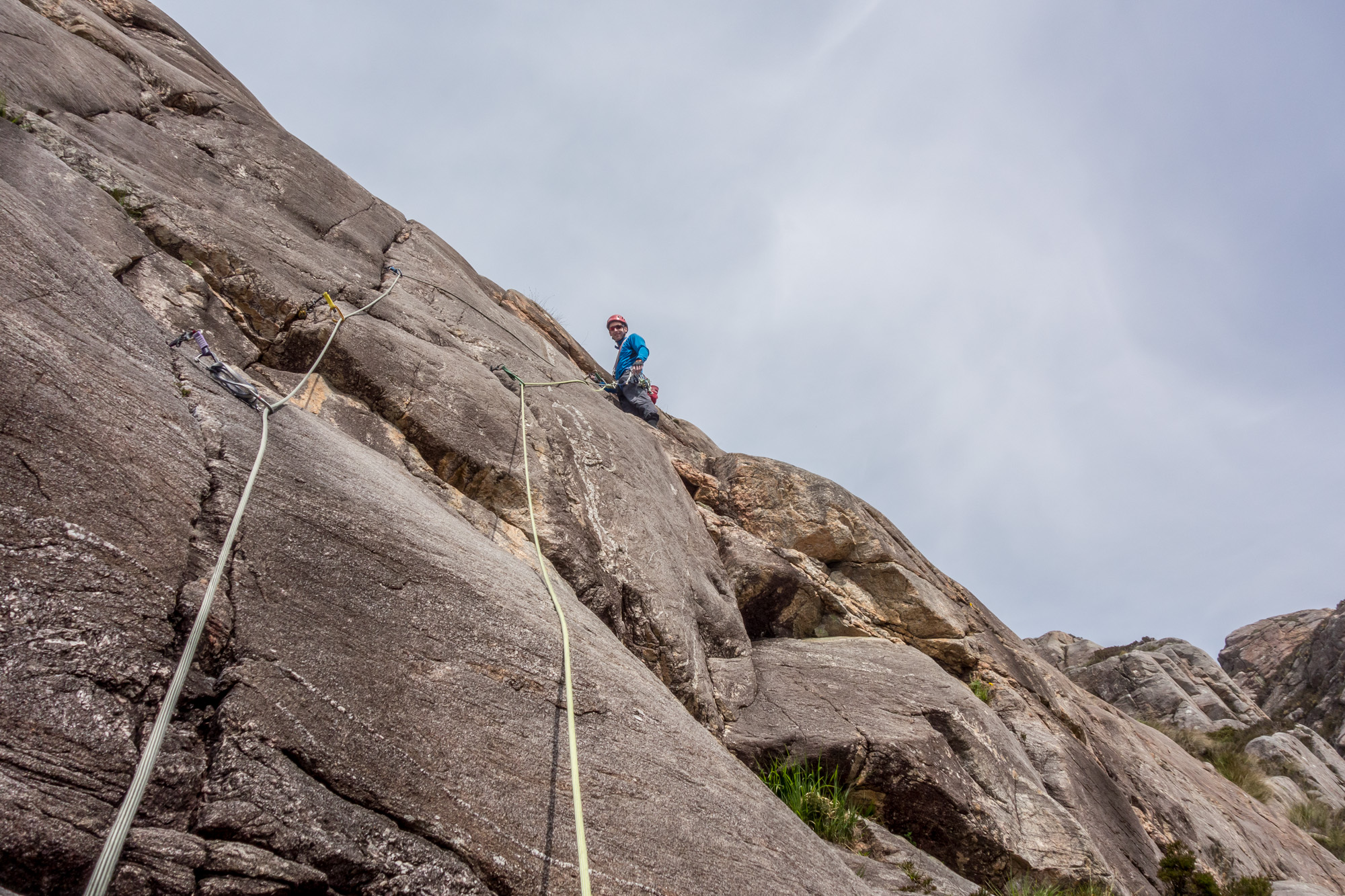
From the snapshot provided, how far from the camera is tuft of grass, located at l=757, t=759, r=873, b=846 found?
8234 mm

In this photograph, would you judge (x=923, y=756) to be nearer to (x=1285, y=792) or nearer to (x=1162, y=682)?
(x=1285, y=792)

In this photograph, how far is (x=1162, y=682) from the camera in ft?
89.7

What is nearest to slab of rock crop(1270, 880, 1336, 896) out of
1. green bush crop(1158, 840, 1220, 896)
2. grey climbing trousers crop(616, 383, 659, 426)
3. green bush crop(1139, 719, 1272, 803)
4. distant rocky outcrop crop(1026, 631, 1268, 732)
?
green bush crop(1158, 840, 1220, 896)

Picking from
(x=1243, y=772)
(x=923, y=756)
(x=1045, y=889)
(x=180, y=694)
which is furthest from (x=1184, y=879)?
(x=180, y=694)

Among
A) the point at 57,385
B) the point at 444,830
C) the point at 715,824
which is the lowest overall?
→ the point at 444,830

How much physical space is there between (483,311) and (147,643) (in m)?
9.10

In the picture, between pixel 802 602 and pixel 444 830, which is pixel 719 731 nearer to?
pixel 802 602

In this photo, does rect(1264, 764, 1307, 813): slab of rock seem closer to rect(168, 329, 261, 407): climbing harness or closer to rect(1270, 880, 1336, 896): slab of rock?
rect(1270, 880, 1336, 896): slab of rock

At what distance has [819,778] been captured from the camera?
8805 millimetres

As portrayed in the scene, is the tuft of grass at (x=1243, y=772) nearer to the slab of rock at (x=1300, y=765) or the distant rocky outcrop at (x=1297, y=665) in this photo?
the slab of rock at (x=1300, y=765)

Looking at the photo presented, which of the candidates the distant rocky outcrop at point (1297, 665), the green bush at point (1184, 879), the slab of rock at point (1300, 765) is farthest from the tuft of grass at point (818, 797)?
the distant rocky outcrop at point (1297, 665)

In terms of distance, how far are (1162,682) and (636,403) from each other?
965 inches

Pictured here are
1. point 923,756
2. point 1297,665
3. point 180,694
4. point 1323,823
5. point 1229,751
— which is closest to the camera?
point 180,694

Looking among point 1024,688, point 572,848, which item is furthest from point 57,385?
point 1024,688
